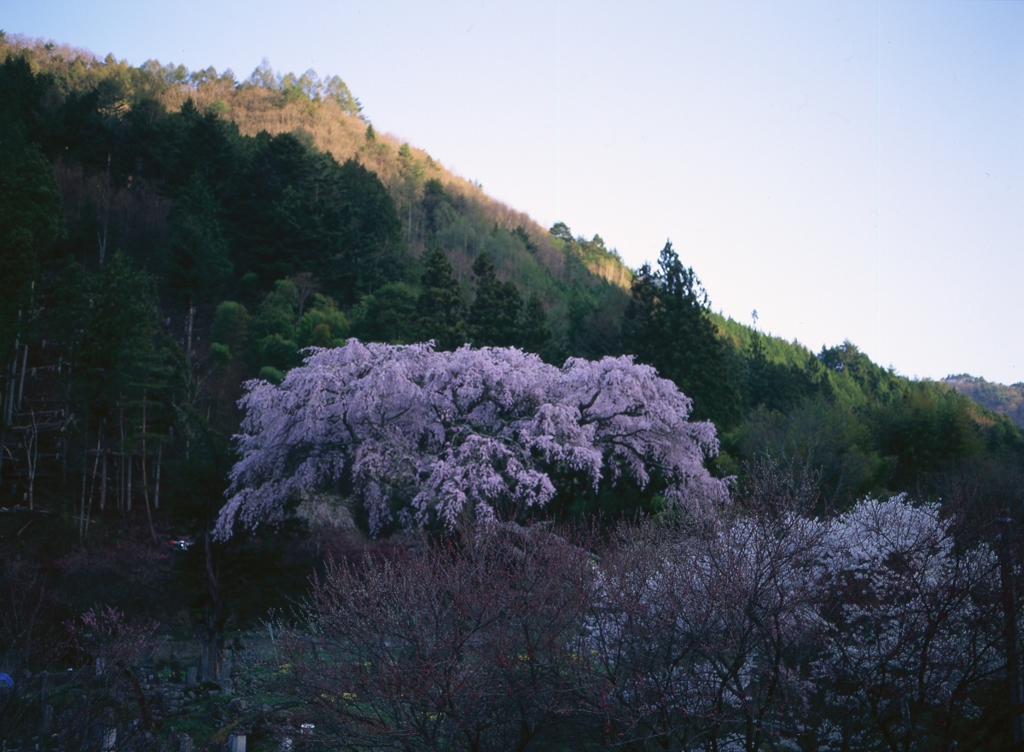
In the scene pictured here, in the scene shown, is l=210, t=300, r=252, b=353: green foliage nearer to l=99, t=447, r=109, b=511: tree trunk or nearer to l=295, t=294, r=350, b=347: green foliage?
l=295, t=294, r=350, b=347: green foliage

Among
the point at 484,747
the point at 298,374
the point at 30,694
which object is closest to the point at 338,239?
the point at 298,374

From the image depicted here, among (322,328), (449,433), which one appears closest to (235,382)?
(322,328)

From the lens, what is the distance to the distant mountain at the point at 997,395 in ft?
203

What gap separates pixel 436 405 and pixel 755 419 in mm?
15103

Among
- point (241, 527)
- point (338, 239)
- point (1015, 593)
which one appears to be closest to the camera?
point (1015, 593)

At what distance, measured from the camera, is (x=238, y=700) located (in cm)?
1349

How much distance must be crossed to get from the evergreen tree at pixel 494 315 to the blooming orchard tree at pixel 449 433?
379 inches

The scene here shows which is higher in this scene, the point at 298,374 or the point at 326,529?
the point at 298,374

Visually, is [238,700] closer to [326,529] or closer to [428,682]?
[428,682]

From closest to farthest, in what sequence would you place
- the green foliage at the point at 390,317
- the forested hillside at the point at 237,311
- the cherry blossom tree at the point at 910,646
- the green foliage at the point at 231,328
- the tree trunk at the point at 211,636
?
the cherry blossom tree at the point at 910,646
the tree trunk at the point at 211,636
the forested hillside at the point at 237,311
the green foliage at the point at 390,317
the green foliage at the point at 231,328

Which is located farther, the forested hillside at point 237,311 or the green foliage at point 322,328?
the green foliage at point 322,328

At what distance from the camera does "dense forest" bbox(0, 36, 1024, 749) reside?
590 inches

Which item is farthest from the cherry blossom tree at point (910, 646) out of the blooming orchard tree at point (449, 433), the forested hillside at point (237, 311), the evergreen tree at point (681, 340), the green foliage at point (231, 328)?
the green foliage at point (231, 328)

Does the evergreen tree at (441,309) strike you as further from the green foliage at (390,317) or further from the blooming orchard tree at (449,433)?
the blooming orchard tree at (449,433)
